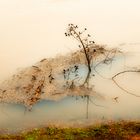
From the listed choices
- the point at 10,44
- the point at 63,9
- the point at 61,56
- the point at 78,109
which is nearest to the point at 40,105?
the point at 78,109

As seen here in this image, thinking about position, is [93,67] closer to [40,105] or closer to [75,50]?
[75,50]

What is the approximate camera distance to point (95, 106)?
19.0ft

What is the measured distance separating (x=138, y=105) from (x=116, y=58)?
4.20 ft

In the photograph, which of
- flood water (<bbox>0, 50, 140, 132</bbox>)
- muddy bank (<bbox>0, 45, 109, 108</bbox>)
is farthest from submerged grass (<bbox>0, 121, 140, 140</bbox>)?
muddy bank (<bbox>0, 45, 109, 108</bbox>)

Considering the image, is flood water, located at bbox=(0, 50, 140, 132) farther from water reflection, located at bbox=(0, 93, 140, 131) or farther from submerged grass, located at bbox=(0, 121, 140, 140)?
submerged grass, located at bbox=(0, 121, 140, 140)

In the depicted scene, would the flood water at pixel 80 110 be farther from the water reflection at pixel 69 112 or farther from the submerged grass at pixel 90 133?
the submerged grass at pixel 90 133

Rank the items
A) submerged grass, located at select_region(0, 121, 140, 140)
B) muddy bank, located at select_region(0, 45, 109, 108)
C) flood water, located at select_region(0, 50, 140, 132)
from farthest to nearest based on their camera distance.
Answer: muddy bank, located at select_region(0, 45, 109, 108) → flood water, located at select_region(0, 50, 140, 132) → submerged grass, located at select_region(0, 121, 140, 140)

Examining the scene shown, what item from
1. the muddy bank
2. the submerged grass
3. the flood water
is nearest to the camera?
the submerged grass

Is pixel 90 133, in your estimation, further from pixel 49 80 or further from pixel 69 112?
pixel 49 80

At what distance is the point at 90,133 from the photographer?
199 inches

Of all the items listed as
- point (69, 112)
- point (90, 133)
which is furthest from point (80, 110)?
point (90, 133)

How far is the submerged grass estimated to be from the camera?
16.3 feet

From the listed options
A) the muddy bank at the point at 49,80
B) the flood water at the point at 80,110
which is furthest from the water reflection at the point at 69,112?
the muddy bank at the point at 49,80

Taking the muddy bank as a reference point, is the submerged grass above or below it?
below
